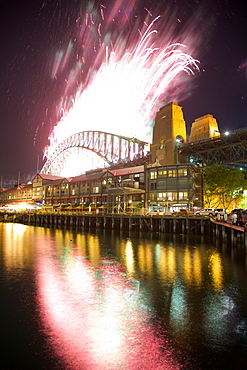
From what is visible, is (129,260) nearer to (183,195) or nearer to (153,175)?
(183,195)

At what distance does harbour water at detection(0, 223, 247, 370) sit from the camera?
34.8 ft

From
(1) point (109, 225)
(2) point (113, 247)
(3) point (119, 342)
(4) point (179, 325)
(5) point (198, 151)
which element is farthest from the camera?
(5) point (198, 151)

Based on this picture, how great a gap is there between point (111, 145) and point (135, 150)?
13.9 meters

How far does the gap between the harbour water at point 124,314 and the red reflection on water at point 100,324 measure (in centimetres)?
4

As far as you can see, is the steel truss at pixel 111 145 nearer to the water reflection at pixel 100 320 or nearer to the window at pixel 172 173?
the window at pixel 172 173

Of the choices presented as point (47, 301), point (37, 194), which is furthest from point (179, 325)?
point (37, 194)

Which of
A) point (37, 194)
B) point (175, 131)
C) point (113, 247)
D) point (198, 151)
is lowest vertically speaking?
point (113, 247)

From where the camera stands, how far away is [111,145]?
124 m

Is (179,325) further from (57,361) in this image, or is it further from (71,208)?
(71,208)

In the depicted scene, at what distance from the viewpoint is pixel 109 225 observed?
69.5 meters

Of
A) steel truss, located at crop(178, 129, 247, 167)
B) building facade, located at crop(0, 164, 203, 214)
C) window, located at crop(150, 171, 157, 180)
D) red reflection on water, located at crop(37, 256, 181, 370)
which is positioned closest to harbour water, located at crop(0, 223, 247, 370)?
red reflection on water, located at crop(37, 256, 181, 370)

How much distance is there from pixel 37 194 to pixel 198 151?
7858 cm

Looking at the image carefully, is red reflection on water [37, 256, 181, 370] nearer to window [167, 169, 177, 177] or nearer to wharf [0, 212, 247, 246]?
wharf [0, 212, 247, 246]

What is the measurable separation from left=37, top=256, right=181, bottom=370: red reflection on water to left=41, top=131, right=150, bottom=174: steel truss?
291 ft
